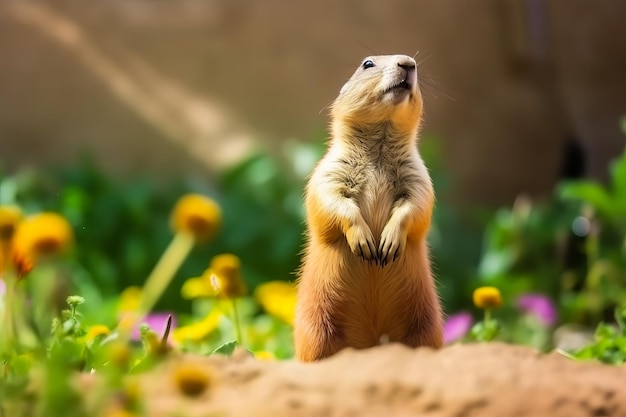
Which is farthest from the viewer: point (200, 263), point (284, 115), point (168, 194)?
point (284, 115)

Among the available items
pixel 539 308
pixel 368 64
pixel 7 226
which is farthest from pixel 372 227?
pixel 539 308

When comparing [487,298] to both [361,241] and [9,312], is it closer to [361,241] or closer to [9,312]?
[361,241]

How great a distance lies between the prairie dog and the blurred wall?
4.64 meters

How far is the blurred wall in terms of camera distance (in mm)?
7109

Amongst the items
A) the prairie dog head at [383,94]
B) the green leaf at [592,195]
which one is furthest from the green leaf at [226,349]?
the green leaf at [592,195]

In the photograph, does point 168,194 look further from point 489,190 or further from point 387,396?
point 387,396

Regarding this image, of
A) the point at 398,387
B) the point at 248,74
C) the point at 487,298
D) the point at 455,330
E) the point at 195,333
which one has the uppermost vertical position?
the point at 398,387

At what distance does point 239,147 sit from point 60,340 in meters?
5.13

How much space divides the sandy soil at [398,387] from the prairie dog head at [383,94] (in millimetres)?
676

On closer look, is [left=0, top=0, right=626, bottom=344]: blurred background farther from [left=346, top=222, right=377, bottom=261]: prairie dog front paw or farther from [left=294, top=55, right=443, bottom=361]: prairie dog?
[left=346, top=222, right=377, bottom=261]: prairie dog front paw

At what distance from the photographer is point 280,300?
13.8 feet

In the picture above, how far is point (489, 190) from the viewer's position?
7340 mm

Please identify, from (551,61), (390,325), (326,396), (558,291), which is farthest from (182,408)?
(551,61)

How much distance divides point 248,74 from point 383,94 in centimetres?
485
